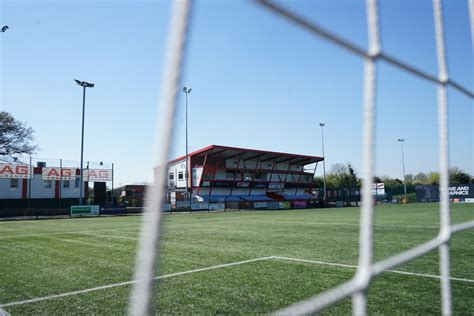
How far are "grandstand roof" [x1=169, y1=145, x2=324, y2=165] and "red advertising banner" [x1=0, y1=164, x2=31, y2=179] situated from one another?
14404 millimetres

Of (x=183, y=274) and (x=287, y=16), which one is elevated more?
(x=287, y=16)

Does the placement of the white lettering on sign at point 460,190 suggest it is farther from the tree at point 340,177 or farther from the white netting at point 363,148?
the white netting at point 363,148

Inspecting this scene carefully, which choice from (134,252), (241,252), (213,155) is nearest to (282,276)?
(241,252)

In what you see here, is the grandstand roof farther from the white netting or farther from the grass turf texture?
the white netting

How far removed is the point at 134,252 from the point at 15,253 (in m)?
2.22

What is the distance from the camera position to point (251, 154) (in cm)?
4412

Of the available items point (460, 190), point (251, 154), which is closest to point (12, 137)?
point (251, 154)

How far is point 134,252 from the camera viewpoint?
662 cm

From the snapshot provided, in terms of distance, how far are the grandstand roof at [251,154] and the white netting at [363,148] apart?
3723cm

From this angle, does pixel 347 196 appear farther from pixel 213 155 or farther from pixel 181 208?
pixel 181 208

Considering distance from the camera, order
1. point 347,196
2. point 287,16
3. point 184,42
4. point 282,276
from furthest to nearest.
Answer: point 347,196 < point 282,276 < point 287,16 < point 184,42

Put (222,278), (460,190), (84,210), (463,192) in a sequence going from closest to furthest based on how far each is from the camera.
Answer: (222,278) < (84,210) < (463,192) < (460,190)

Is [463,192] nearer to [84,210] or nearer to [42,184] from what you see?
[84,210]

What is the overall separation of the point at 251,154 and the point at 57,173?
21.6 meters
